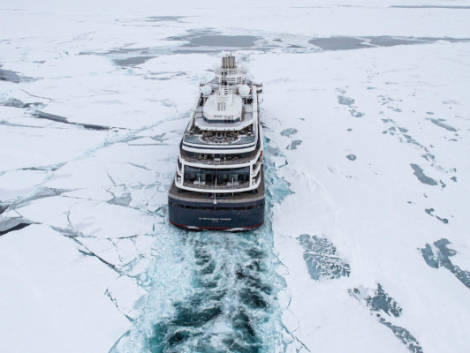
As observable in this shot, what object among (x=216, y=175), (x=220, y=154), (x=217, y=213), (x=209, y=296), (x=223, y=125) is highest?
(x=223, y=125)

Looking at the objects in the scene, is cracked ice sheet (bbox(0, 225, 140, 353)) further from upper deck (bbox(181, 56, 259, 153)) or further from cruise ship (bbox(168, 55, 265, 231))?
upper deck (bbox(181, 56, 259, 153))

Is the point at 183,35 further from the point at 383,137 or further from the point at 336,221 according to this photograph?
the point at 336,221

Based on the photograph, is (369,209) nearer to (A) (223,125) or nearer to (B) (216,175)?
(B) (216,175)

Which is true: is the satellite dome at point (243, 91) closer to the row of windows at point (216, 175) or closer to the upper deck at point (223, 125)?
the upper deck at point (223, 125)

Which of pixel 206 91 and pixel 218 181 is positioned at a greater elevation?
pixel 206 91

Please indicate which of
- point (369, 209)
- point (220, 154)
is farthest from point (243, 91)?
point (369, 209)

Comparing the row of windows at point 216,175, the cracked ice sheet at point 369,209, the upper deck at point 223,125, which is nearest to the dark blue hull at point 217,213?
the row of windows at point 216,175
